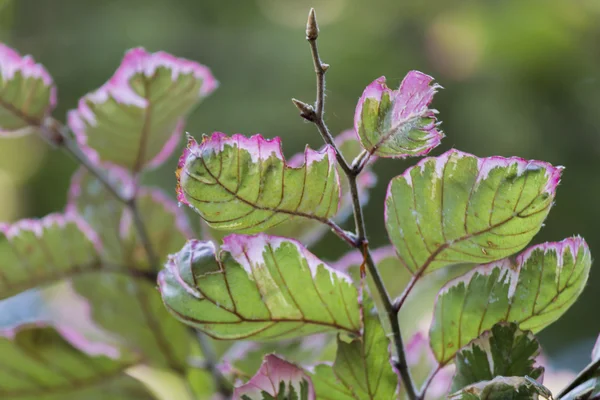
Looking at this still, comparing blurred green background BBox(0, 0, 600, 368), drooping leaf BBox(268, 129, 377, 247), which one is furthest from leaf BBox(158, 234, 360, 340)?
blurred green background BBox(0, 0, 600, 368)

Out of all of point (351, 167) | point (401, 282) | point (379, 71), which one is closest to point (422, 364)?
point (401, 282)

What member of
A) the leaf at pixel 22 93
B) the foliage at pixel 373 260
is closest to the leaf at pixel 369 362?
the foliage at pixel 373 260

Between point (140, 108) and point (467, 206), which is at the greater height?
point (140, 108)

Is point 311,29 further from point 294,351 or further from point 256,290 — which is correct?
point 294,351

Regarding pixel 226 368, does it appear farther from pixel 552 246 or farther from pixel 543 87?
pixel 543 87

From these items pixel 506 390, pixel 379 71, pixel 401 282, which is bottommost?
pixel 506 390

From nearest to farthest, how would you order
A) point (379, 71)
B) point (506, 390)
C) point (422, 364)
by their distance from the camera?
point (506, 390), point (422, 364), point (379, 71)
